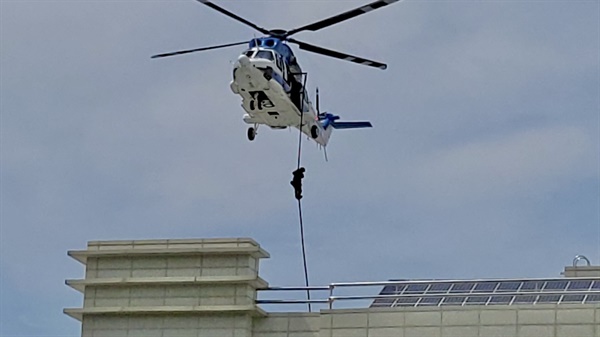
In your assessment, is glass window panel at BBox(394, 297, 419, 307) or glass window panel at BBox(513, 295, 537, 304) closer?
glass window panel at BBox(513, 295, 537, 304)

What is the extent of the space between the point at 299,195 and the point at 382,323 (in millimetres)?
4943

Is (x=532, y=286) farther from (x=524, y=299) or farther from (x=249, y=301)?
(x=249, y=301)

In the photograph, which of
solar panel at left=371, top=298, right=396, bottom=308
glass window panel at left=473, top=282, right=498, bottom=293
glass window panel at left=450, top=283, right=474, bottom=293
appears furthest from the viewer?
glass window panel at left=450, top=283, right=474, bottom=293

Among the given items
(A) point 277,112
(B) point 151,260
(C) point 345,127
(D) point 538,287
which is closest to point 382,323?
(D) point 538,287

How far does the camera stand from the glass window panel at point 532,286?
1030 inches

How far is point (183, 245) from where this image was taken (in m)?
27.1

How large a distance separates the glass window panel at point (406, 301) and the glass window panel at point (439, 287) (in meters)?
0.57

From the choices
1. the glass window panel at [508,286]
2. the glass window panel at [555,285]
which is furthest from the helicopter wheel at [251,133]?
the glass window panel at [555,285]

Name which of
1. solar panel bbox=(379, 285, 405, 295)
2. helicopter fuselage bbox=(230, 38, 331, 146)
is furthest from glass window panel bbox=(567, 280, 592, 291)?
helicopter fuselage bbox=(230, 38, 331, 146)

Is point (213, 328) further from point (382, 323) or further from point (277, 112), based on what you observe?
point (277, 112)

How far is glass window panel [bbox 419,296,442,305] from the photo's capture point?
26.1m

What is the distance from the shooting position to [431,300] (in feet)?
85.9

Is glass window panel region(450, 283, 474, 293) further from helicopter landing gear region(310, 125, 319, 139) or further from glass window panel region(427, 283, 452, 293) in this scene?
helicopter landing gear region(310, 125, 319, 139)

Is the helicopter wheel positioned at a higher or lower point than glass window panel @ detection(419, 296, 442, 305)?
higher
